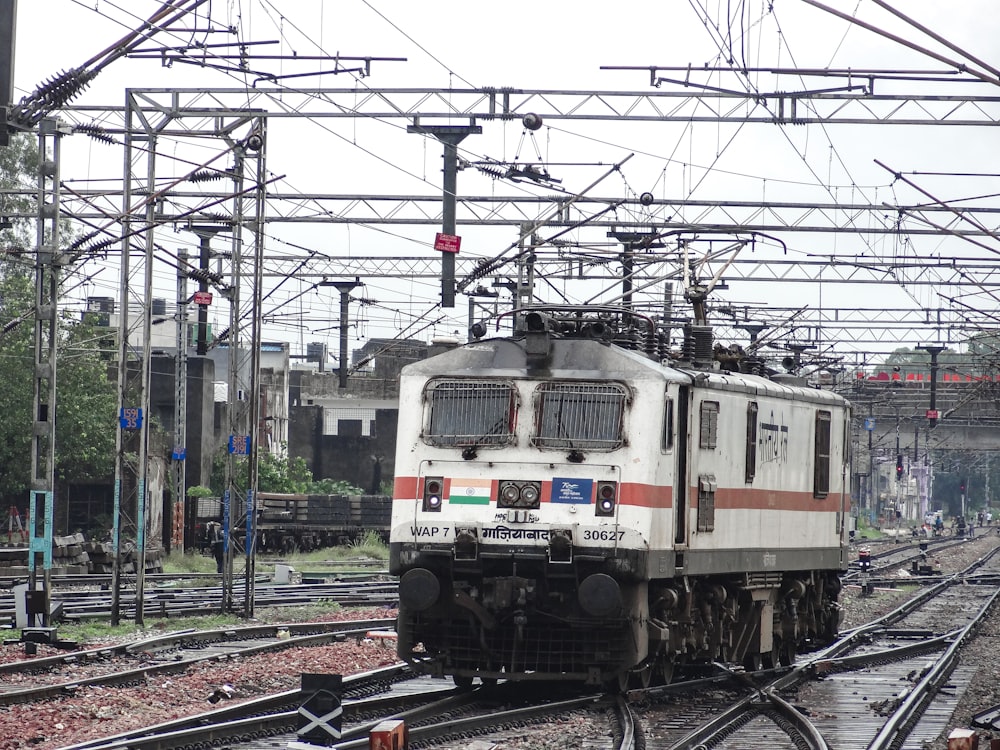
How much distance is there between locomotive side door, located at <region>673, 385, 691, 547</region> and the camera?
600 inches

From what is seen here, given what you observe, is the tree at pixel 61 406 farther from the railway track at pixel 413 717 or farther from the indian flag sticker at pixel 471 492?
the indian flag sticker at pixel 471 492

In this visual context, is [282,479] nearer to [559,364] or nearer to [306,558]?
[306,558]

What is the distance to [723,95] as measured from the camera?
27.0 meters

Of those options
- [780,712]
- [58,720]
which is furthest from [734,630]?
[58,720]

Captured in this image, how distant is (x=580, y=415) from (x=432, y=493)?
1.60 m

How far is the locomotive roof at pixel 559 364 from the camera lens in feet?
49.1

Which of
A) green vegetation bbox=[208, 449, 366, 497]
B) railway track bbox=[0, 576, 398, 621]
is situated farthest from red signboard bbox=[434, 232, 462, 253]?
green vegetation bbox=[208, 449, 366, 497]

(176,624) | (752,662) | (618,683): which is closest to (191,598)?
(176,624)

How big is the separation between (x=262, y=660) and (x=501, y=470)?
566 centimetres

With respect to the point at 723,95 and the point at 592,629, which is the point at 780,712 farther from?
the point at 723,95

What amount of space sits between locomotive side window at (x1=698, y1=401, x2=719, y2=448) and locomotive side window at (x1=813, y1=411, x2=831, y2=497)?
397 cm

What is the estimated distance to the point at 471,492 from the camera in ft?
48.3

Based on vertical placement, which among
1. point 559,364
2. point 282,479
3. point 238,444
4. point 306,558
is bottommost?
point 306,558

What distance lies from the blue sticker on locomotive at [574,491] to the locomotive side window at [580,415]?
35cm
